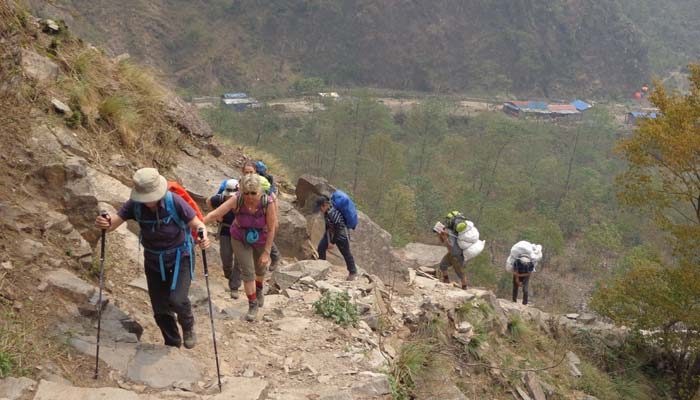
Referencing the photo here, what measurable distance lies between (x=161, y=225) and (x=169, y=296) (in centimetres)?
53

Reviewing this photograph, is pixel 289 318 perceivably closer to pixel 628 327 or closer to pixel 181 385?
pixel 181 385

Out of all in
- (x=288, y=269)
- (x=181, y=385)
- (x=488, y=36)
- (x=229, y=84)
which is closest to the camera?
(x=181, y=385)

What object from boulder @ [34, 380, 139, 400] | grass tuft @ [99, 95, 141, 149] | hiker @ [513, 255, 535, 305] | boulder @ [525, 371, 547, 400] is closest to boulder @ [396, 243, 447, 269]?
hiker @ [513, 255, 535, 305]

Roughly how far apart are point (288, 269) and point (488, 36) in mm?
65294

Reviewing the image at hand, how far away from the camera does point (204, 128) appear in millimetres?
9562

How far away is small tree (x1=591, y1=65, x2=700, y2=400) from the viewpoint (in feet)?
30.7

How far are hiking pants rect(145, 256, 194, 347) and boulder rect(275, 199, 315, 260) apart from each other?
3.64 m

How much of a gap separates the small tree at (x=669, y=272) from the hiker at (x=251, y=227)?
726cm

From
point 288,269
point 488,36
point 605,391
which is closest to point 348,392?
point 288,269

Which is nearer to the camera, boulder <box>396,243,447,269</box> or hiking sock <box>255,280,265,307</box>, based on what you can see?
hiking sock <box>255,280,265,307</box>

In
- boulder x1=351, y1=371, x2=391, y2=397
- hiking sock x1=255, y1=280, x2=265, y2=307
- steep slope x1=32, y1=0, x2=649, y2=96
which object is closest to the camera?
boulder x1=351, y1=371, x2=391, y2=397

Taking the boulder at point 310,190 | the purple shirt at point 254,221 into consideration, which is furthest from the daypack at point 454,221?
the purple shirt at point 254,221

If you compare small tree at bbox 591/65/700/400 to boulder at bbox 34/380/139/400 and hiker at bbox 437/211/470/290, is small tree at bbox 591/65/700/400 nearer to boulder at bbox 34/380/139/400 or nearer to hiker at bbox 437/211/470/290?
hiker at bbox 437/211/470/290

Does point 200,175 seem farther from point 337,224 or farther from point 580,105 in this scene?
point 580,105
